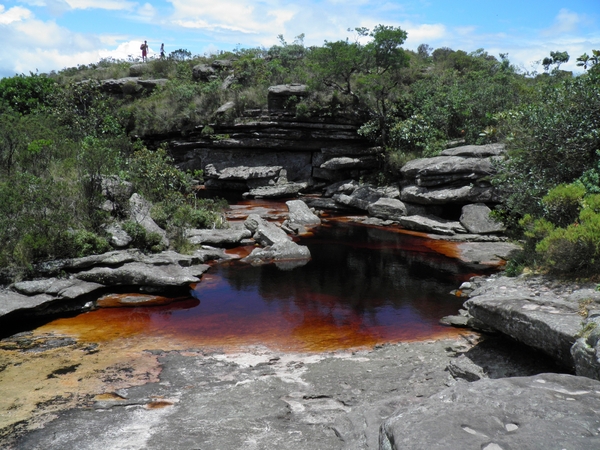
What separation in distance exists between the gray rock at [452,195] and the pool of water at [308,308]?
5897 mm

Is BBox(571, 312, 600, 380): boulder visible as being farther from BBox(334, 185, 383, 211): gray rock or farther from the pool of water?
BBox(334, 185, 383, 211): gray rock

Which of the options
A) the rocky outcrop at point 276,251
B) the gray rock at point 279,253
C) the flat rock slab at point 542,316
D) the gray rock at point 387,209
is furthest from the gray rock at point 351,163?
the flat rock slab at point 542,316

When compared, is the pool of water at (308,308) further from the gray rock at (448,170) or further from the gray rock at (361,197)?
the gray rock at (361,197)

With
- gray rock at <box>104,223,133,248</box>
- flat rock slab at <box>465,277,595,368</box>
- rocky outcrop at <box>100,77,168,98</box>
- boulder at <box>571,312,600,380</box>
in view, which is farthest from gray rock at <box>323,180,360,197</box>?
boulder at <box>571,312,600,380</box>

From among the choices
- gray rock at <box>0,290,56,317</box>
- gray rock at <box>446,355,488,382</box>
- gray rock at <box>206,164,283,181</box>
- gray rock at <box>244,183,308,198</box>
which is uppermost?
gray rock at <box>206,164,283,181</box>

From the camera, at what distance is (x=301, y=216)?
95.1ft

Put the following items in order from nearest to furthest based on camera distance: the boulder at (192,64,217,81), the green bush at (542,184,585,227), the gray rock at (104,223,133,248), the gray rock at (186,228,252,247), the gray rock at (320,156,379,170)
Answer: the green bush at (542,184,585,227) < the gray rock at (104,223,133,248) < the gray rock at (186,228,252,247) < the gray rock at (320,156,379,170) < the boulder at (192,64,217,81)

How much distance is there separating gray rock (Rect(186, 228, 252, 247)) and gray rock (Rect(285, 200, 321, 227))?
199 inches

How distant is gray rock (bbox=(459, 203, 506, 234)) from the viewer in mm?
24000

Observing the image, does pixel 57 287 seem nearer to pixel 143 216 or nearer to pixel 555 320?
pixel 143 216

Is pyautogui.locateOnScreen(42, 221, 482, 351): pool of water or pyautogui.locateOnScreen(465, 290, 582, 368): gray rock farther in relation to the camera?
pyautogui.locateOnScreen(42, 221, 482, 351): pool of water

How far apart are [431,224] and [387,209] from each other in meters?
3.68

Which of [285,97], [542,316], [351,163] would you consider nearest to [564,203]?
[542,316]

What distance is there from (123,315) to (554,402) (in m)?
12.6
